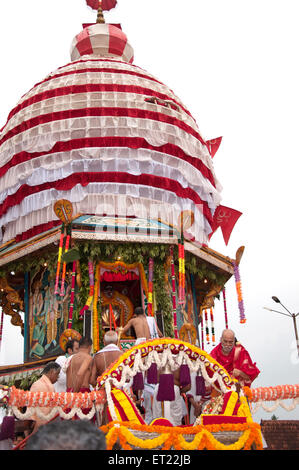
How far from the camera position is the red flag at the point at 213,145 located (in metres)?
24.1

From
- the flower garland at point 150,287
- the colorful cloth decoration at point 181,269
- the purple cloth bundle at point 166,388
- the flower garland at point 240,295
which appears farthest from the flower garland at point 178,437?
the flower garland at point 240,295

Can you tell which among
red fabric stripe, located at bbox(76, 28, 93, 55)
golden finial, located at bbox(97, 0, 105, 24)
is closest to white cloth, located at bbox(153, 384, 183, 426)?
red fabric stripe, located at bbox(76, 28, 93, 55)

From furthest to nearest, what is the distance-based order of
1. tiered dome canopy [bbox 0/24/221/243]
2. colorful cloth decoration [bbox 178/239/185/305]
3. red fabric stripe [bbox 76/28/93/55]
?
red fabric stripe [bbox 76/28/93/55]
tiered dome canopy [bbox 0/24/221/243]
colorful cloth decoration [bbox 178/239/185/305]

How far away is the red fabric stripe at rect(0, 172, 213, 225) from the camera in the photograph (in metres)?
18.0

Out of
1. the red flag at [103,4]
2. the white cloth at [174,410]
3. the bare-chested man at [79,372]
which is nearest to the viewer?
the bare-chested man at [79,372]

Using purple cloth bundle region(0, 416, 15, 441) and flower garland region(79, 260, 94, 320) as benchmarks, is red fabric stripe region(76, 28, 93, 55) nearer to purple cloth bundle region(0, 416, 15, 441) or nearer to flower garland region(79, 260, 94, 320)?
flower garland region(79, 260, 94, 320)

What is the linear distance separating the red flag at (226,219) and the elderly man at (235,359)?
13.8m

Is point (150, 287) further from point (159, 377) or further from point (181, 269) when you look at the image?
point (159, 377)

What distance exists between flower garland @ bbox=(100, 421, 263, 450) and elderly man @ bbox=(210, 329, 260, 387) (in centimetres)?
218

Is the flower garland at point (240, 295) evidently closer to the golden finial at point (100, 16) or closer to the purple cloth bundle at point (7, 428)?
the purple cloth bundle at point (7, 428)

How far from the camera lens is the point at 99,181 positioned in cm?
1798

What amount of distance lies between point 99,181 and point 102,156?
1031 millimetres

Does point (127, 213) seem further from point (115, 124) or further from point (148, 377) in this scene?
point (148, 377)

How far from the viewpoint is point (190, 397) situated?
8.84 m
